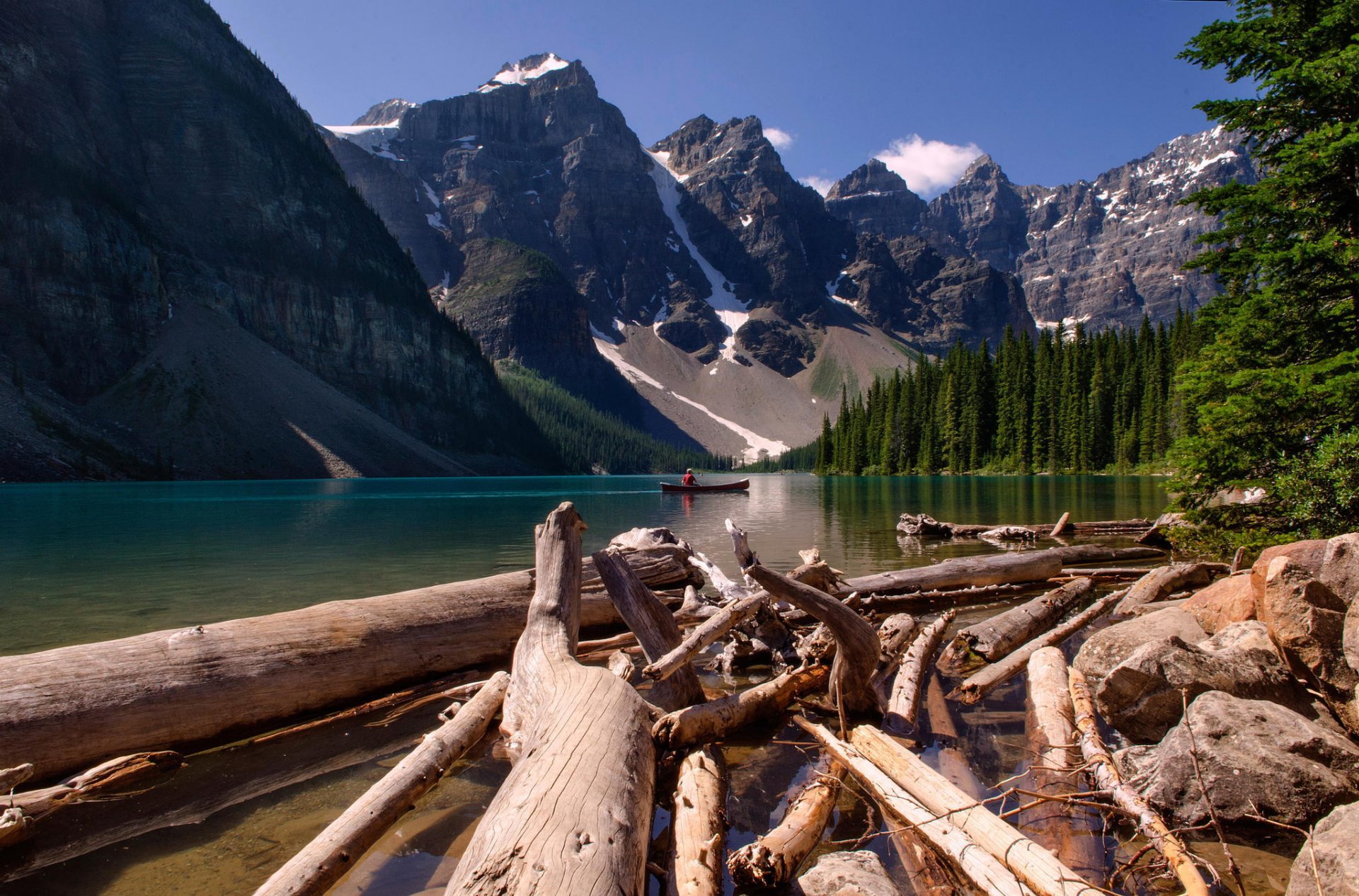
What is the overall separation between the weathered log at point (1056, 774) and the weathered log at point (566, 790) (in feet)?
8.38

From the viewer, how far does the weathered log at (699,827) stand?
3.61 metres

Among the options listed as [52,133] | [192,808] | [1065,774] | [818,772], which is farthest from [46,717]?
[52,133]

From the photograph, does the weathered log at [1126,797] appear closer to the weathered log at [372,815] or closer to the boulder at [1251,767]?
the boulder at [1251,767]

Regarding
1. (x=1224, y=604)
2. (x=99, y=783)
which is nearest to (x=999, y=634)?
(x=1224, y=604)

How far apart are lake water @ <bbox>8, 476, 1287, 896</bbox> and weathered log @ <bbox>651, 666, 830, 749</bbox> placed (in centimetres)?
28

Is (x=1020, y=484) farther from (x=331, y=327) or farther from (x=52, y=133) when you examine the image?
(x=52, y=133)

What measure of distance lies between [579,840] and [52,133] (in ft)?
498

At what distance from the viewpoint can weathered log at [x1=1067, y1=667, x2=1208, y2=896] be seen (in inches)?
140

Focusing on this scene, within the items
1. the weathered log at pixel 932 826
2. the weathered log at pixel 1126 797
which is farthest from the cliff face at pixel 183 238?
the weathered log at pixel 1126 797

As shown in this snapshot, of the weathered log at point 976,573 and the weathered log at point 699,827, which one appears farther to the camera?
the weathered log at point 976,573

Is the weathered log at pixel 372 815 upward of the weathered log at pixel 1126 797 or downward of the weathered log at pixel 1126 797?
upward

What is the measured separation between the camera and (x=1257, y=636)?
600 cm

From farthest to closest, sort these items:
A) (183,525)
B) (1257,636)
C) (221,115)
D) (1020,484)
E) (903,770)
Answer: (221,115)
(1020,484)
(183,525)
(1257,636)
(903,770)

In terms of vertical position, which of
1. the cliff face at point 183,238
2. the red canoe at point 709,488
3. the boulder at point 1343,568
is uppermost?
the cliff face at point 183,238
